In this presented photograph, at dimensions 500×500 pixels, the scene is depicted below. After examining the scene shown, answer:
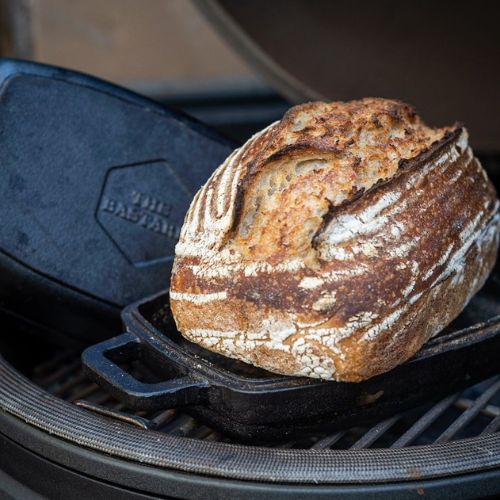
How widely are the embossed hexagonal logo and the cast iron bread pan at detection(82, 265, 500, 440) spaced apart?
0.23 m

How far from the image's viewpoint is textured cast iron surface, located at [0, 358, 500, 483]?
3.82 feet

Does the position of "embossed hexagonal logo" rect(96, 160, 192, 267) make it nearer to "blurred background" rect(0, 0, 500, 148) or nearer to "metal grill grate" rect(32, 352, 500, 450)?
"metal grill grate" rect(32, 352, 500, 450)

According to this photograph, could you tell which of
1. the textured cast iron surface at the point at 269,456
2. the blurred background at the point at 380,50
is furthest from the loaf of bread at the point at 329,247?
the blurred background at the point at 380,50

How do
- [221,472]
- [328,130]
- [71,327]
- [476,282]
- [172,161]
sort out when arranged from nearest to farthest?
[221,472] < [328,130] < [476,282] < [71,327] < [172,161]

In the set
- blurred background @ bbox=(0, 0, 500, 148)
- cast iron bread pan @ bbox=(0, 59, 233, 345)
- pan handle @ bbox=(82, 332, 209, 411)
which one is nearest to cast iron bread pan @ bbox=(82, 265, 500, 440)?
pan handle @ bbox=(82, 332, 209, 411)

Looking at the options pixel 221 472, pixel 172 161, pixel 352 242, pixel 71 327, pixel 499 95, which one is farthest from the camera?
pixel 499 95

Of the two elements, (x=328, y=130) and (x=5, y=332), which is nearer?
(x=328, y=130)

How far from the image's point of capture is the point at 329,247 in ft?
4.21

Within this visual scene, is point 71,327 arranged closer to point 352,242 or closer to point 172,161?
point 172,161

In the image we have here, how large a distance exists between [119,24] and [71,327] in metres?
2.56

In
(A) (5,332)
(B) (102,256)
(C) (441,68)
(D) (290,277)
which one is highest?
(C) (441,68)

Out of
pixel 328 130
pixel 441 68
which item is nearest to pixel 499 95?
pixel 441 68

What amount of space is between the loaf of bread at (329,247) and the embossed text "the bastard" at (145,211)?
0.33 m

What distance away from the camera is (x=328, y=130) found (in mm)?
1414
